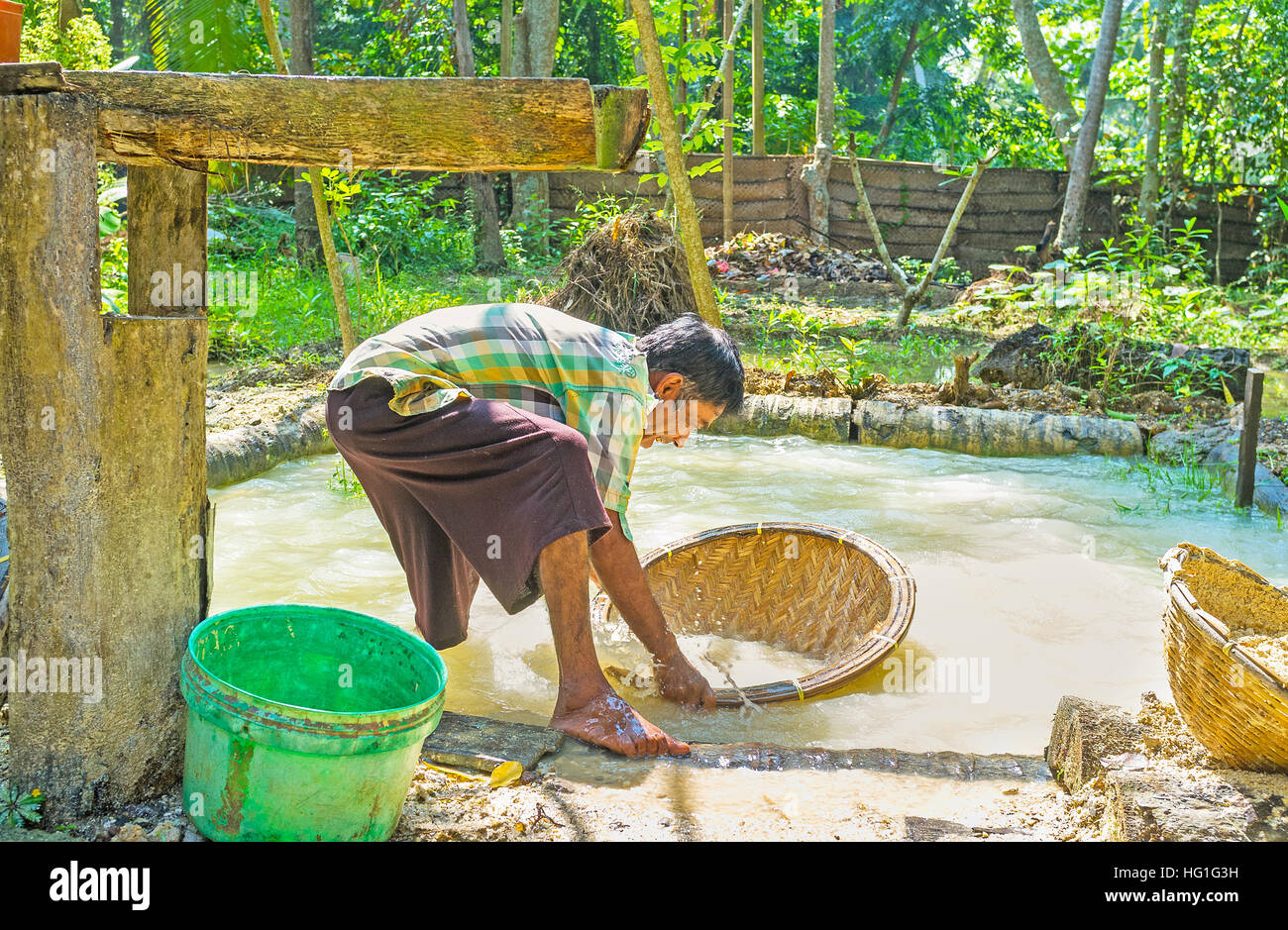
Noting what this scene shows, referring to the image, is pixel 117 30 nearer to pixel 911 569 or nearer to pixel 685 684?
pixel 911 569

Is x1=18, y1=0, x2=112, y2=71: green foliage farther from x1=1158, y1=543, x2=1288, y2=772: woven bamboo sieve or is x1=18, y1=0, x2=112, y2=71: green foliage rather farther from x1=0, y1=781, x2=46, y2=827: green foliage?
x1=1158, y1=543, x2=1288, y2=772: woven bamboo sieve

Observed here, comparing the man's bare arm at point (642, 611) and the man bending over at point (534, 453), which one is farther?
the man's bare arm at point (642, 611)

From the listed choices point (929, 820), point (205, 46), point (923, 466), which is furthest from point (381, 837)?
point (205, 46)

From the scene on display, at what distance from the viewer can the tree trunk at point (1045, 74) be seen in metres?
13.2

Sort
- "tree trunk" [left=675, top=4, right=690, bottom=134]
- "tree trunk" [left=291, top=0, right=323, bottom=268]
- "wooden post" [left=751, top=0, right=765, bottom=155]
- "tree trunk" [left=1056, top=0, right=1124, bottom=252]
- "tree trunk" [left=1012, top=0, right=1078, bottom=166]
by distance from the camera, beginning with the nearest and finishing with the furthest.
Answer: "tree trunk" [left=675, top=4, right=690, bottom=134]
"tree trunk" [left=291, top=0, right=323, bottom=268]
"wooden post" [left=751, top=0, right=765, bottom=155]
"tree trunk" [left=1056, top=0, right=1124, bottom=252]
"tree trunk" [left=1012, top=0, right=1078, bottom=166]

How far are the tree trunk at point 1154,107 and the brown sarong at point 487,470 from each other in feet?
37.2

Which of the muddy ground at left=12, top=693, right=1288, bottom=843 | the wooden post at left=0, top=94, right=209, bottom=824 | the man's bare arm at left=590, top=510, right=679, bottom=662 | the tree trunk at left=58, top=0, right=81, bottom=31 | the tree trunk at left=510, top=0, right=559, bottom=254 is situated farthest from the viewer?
the tree trunk at left=510, top=0, right=559, bottom=254

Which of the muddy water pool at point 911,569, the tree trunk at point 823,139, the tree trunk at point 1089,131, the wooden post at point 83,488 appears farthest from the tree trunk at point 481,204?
the wooden post at point 83,488

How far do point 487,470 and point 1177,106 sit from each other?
12565 millimetres

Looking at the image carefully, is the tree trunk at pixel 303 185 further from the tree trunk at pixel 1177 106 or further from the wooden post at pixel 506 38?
the tree trunk at pixel 1177 106

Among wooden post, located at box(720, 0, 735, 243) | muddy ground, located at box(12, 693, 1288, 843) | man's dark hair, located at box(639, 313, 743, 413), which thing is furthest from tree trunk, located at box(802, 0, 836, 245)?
muddy ground, located at box(12, 693, 1288, 843)

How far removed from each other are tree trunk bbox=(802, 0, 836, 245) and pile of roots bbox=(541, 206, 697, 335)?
18.2 ft

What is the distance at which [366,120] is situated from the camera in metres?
2.09

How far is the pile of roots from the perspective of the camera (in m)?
7.46
